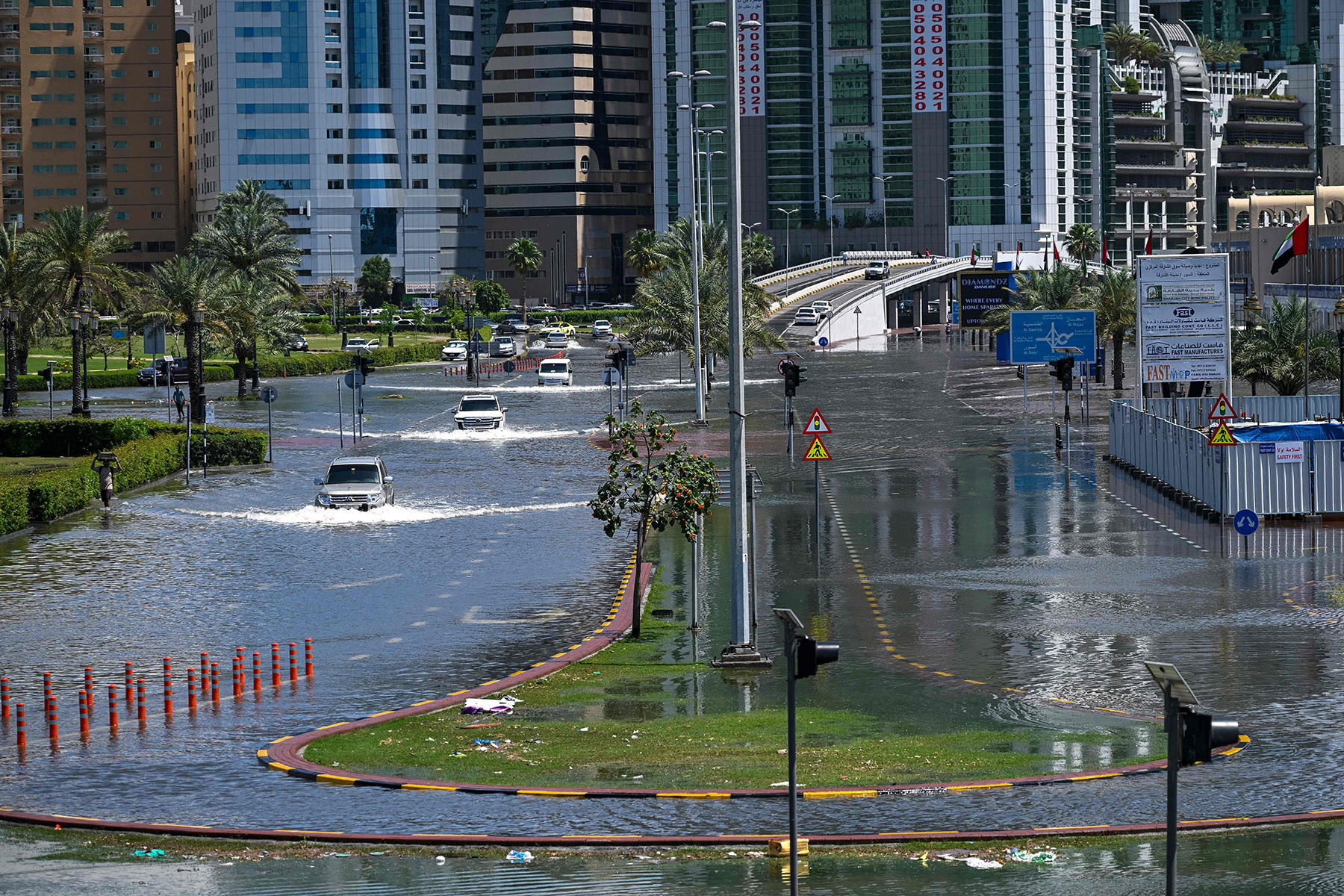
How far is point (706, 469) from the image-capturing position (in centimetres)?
2855

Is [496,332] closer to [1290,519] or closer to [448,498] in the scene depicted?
[448,498]

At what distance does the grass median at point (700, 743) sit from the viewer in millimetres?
19094

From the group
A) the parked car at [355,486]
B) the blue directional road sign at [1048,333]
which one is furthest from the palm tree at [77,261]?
the blue directional road sign at [1048,333]

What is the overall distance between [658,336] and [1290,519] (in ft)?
141

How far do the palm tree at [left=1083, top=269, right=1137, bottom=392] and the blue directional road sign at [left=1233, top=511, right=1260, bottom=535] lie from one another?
5057 centimetres

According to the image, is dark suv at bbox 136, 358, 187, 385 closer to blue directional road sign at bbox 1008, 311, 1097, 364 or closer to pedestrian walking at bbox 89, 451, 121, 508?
blue directional road sign at bbox 1008, 311, 1097, 364

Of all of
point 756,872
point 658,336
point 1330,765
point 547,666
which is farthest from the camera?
point 658,336

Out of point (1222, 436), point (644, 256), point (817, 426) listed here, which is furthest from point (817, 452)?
point (644, 256)

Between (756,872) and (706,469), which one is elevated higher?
(706,469)

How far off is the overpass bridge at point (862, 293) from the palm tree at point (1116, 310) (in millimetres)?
41447

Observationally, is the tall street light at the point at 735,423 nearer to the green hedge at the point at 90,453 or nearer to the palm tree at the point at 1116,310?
the green hedge at the point at 90,453

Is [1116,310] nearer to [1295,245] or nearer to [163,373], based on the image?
[1295,245]

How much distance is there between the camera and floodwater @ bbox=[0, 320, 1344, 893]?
1752 centimetres

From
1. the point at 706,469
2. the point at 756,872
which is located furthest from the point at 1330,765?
the point at 706,469
